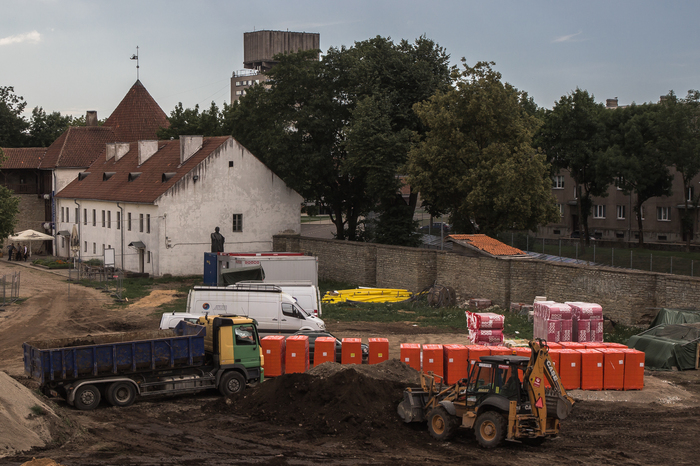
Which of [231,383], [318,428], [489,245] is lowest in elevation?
[318,428]

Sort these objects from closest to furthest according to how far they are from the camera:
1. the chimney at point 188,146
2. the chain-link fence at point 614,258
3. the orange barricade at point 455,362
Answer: the orange barricade at point 455,362, the chain-link fence at point 614,258, the chimney at point 188,146

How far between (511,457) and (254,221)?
35198 mm

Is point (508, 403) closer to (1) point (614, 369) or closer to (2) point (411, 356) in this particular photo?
(2) point (411, 356)

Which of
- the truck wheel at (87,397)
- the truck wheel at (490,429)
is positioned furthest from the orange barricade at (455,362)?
the truck wheel at (87,397)

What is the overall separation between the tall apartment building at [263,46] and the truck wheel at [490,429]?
171150 millimetres

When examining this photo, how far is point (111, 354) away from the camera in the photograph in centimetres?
1802

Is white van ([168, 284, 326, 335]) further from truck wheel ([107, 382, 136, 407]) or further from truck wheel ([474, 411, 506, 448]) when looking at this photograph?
truck wheel ([474, 411, 506, 448])

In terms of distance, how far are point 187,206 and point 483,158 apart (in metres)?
18.5

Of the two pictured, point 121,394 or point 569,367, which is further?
point 569,367

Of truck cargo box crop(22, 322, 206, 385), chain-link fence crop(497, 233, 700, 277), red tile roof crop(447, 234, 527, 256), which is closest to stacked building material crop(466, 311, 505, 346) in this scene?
truck cargo box crop(22, 322, 206, 385)

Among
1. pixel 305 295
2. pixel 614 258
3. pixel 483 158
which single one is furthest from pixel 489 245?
→ pixel 305 295

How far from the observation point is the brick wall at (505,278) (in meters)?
27.5

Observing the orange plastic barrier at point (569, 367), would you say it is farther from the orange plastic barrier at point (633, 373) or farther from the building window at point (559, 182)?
the building window at point (559, 182)

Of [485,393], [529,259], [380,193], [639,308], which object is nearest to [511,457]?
[485,393]
